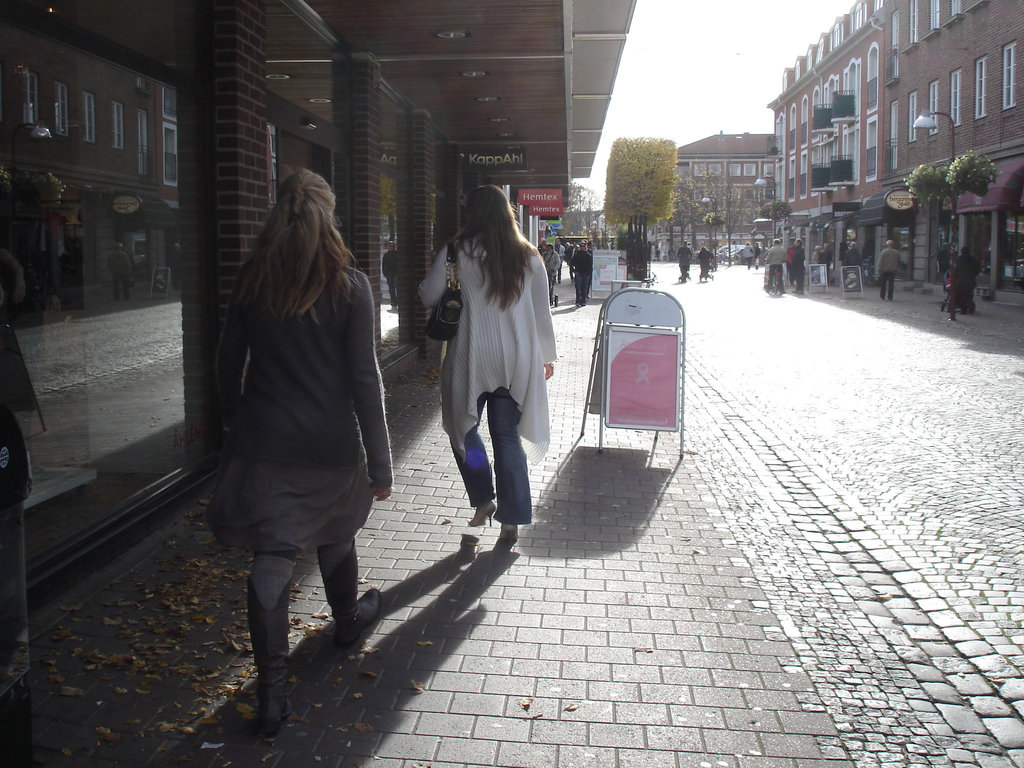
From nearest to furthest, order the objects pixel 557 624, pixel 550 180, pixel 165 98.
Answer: pixel 557 624 → pixel 165 98 → pixel 550 180

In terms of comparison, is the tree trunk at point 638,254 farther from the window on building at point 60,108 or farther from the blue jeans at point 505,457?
the window on building at point 60,108

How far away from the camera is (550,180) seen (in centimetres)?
2919

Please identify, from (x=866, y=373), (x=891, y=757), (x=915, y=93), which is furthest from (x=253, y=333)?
(x=915, y=93)

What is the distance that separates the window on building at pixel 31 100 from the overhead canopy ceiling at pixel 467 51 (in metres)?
3.17

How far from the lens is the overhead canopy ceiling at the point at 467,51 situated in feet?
27.8

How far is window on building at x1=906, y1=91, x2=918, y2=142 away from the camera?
128 ft

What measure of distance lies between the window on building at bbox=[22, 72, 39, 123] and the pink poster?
15.4 ft

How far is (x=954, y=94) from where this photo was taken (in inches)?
1350

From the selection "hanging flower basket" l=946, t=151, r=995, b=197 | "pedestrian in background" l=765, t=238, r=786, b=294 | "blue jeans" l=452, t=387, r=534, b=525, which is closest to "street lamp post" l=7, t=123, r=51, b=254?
"blue jeans" l=452, t=387, r=534, b=525

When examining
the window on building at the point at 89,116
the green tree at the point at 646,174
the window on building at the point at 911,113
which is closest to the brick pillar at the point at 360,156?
the window on building at the point at 89,116

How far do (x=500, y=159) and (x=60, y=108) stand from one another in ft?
41.2

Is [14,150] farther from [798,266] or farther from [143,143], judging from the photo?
[798,266]

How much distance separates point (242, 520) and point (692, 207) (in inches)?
3920

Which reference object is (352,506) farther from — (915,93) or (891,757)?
(915,93)
